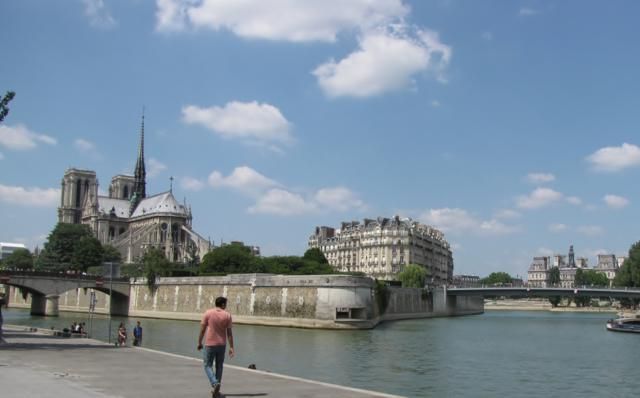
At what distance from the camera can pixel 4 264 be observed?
424 feet

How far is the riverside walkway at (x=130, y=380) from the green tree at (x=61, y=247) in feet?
334

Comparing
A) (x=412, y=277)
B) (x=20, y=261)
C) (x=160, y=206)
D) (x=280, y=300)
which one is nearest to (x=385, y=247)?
(x=412, y=277)

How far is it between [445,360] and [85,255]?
305ft

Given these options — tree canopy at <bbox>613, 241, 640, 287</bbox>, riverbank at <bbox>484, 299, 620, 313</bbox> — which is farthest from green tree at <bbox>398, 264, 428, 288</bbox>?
riverbank at <bbox>484, 299, 620, 313</bbox>

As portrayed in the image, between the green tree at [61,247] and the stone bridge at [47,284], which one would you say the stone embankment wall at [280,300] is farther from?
the green tree at [61,247]

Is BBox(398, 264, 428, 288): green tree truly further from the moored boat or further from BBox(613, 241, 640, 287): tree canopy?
the moored boat

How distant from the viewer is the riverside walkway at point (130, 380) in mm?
12391

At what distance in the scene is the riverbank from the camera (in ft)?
468

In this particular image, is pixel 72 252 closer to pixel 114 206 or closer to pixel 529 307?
pixel 114 206

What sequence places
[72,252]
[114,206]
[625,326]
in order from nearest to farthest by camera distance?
[625,326] → [72,252] → [114,206]

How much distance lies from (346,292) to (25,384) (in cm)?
4694

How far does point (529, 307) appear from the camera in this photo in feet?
499

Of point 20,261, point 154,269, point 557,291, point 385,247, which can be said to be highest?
point 385,247

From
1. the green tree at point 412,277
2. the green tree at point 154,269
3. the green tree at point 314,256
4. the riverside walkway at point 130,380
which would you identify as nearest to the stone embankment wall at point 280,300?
the green tree at point 154,269
